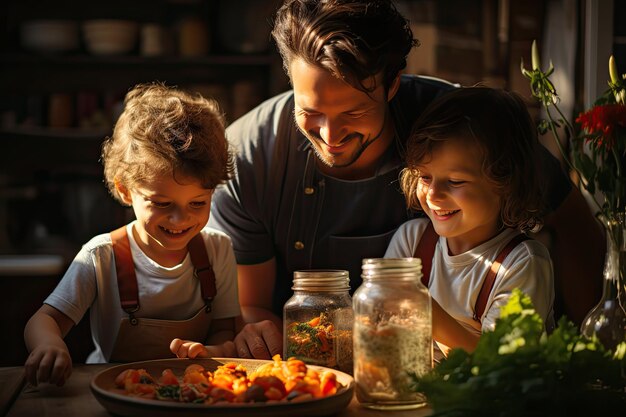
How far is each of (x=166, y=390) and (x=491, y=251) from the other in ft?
2.51

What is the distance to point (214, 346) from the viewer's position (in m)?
1.56

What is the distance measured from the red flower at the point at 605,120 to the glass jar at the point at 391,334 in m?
0.31

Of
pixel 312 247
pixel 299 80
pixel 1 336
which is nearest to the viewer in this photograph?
pixel 299 80

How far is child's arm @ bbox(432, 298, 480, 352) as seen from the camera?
155 centimetres

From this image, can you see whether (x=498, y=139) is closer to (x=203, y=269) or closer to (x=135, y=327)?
(x=203, y=269)

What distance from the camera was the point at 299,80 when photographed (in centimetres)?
167

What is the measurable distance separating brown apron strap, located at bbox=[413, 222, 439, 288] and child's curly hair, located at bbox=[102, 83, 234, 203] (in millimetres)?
442

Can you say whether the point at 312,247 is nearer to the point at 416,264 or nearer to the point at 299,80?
the point at 299,80

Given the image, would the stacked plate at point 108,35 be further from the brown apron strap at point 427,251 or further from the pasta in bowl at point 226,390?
the pasta in bowl at point 226,390

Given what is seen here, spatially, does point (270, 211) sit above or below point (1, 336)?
above

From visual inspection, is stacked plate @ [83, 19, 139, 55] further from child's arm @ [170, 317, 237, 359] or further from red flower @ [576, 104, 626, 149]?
red flower @ [576, 104, 626, 149]

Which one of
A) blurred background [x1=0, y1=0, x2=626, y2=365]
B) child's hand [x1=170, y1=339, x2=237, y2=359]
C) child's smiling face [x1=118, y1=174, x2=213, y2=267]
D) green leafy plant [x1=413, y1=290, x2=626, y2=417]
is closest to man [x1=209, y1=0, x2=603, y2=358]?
child's smiling face [x1=118, y1=174, x2=213, y2=267]

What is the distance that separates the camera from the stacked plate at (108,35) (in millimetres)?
4000

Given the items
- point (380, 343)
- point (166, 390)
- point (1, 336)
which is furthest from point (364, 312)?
point (1, 336)
